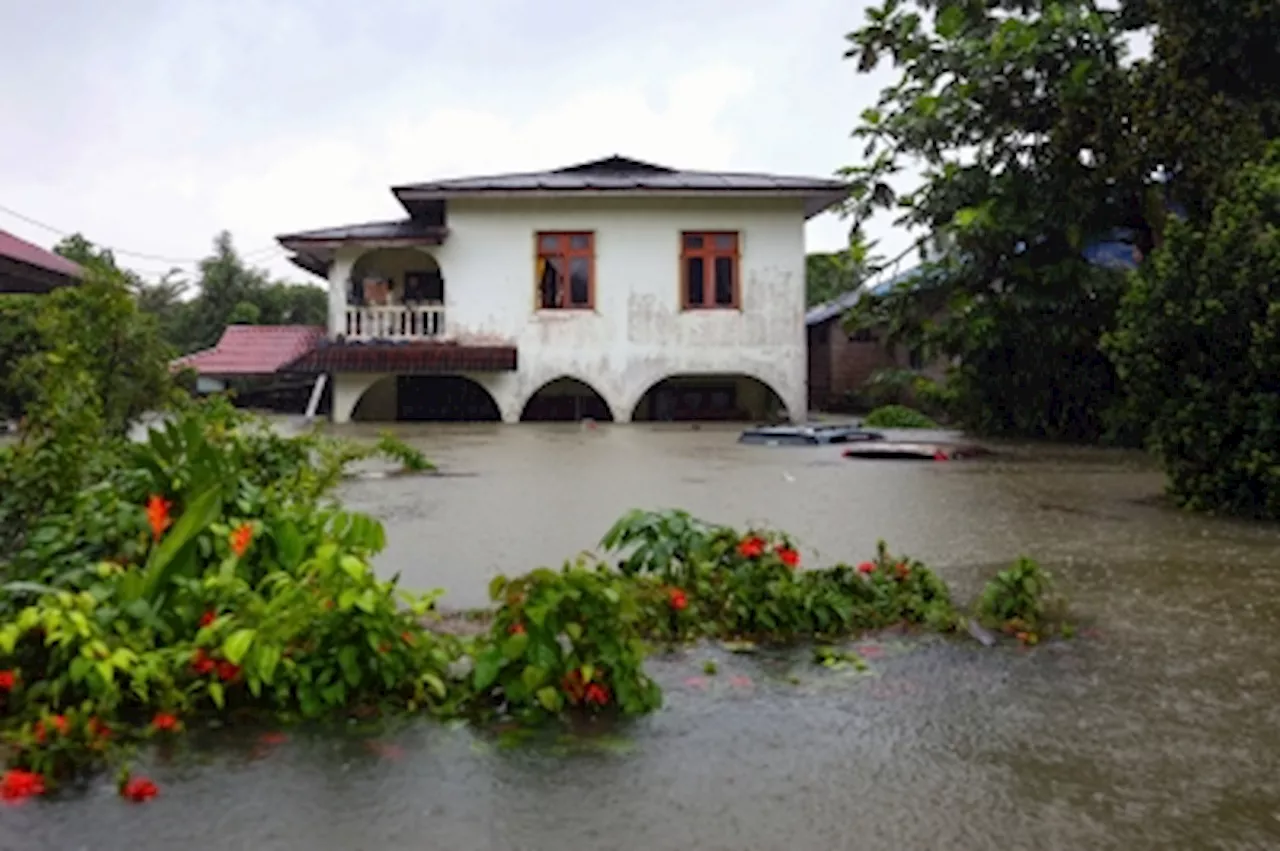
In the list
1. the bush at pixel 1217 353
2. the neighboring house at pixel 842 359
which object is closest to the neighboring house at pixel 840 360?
the neighboring house at pixel 842 359

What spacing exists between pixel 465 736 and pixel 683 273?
59.5 feet

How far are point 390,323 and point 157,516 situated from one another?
17493 mm

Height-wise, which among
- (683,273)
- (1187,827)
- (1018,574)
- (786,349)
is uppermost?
(683,273)

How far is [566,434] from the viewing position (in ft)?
57.8

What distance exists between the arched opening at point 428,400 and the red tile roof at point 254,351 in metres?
3.54

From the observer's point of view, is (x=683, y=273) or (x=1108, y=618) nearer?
(x=1108, y=618)

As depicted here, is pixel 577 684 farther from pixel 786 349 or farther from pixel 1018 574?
pixel 786 349

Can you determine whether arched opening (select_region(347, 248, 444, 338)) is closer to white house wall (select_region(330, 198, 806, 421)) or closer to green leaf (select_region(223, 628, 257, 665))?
white house wall (select_region(330, 198, 806, 421))

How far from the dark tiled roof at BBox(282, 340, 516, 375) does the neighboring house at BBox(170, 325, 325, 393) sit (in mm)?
5291

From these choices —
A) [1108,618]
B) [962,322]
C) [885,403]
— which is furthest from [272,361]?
[1108,618]

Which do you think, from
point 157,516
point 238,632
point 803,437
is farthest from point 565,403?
point 238,632

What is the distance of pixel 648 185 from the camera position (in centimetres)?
2028

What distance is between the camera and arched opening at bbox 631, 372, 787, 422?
22828mm

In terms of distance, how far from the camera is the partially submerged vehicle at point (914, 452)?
1248 centimetres
